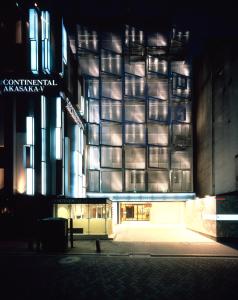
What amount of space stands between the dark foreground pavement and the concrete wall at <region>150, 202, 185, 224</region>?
2495cm

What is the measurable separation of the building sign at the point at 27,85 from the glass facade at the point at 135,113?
14.5m

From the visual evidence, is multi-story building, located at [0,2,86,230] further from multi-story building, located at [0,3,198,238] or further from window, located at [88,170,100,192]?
window, located at [88,170,100,192]

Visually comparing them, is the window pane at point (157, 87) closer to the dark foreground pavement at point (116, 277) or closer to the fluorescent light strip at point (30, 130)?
the fluorescent light strip at point (30, 130)

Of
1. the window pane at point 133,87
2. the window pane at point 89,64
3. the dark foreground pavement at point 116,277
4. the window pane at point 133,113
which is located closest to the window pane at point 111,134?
the window pane at point 133,113

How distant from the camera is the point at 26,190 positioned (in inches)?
876

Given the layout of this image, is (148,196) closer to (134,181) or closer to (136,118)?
(134,181)

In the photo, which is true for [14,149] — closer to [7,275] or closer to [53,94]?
[53,94]

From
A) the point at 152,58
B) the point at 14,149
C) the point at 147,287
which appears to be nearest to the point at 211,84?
the point at 152,58

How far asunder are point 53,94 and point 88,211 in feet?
31.7

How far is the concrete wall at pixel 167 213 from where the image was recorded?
39344 millimetres

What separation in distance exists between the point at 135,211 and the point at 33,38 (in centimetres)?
2801

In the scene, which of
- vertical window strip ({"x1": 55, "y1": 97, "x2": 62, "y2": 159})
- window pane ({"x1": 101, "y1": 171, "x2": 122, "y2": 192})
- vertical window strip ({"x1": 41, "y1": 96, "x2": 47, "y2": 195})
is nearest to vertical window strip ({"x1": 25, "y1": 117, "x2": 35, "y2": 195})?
vertical window strip ({"x1": 41, "y1": 96, "x2": 47, "y2": 195})

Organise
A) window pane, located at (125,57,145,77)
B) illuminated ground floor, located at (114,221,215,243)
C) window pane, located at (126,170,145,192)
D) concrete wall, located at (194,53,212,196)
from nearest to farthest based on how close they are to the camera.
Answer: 1. illuminated ground floor, located at (114,221,215,243)
2. concrete wall, located at (194,53,212,196)
3. window pane, located at (126,170,145,192)
4. window pane, located at (125,57,145,77)

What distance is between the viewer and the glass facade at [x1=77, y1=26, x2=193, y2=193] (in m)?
37.8
